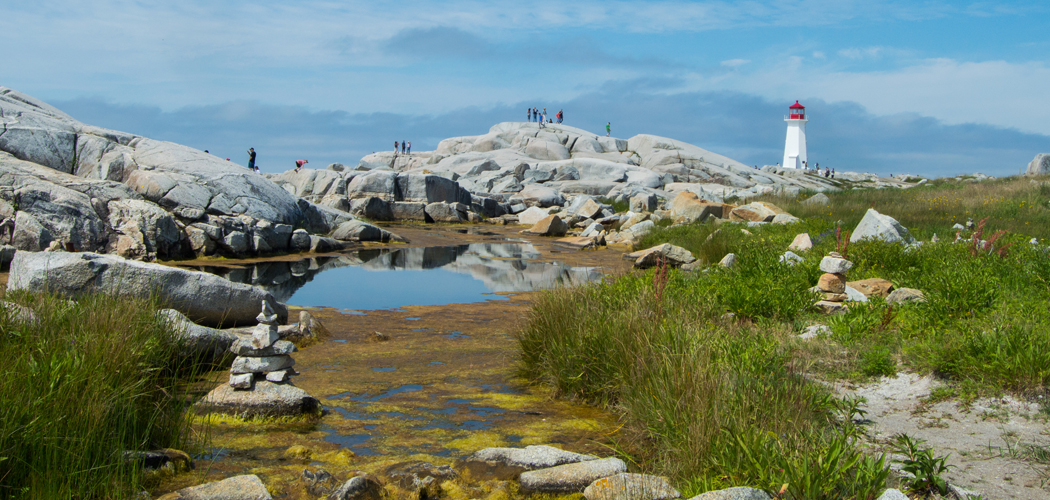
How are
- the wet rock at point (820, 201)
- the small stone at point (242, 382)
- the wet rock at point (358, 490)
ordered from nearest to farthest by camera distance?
the wet rock at point (358, 490), the small stone at point (242, 382), the wet rock at point (820, 201)

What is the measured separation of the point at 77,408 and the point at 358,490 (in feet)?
5.28

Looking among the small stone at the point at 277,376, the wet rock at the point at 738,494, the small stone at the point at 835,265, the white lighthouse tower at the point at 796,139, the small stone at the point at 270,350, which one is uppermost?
the white lighthouse tower at the point at 796,139

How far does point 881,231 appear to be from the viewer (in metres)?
12.5

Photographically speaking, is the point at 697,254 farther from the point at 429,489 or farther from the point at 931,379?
the point at 429,489

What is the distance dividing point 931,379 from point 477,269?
43.7 feet

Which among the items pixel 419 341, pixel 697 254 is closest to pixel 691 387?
pixel 419 341

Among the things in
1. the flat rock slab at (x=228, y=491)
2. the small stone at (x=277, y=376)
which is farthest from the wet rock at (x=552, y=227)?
the flat rock slab at (x=228, y=491)

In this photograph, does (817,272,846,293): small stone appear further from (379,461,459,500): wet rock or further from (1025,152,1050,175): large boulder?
(1025,152,1050,175): large boulder

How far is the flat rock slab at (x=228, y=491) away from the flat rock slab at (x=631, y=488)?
1888mm

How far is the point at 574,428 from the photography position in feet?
18.7

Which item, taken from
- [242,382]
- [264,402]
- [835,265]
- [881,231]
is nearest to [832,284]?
[835,265]

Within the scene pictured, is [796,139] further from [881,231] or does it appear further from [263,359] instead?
[263,359]

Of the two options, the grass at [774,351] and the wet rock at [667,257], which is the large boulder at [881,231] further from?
the wet rock at [667,257]

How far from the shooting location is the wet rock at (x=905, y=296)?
7652 millimetres
